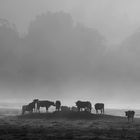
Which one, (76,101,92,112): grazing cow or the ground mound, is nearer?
the ground mound

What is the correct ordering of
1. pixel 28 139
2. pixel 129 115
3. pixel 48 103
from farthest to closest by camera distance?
pixel 48 103 → pixel 129 115 → pixel 28 139

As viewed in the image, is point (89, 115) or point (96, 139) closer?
point (96, 139)

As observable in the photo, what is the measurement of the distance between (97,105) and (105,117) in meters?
10.5

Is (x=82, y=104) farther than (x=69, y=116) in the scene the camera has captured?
Yes

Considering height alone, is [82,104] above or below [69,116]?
above

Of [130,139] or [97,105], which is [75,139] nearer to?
[130,139]

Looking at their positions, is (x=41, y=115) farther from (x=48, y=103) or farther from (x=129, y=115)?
(x=129, y=115)

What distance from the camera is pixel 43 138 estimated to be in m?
27.6

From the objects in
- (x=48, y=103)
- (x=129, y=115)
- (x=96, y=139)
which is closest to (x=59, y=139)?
(x=96, y=139)

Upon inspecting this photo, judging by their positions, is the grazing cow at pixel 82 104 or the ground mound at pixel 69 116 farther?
the grazing cow at pixel 82 104

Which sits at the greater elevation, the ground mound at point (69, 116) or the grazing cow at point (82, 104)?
the grazing cow at point (82, 104)

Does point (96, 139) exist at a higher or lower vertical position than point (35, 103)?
lower

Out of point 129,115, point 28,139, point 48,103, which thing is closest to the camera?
point 28,139

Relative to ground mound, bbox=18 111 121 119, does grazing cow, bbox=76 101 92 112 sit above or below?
above
